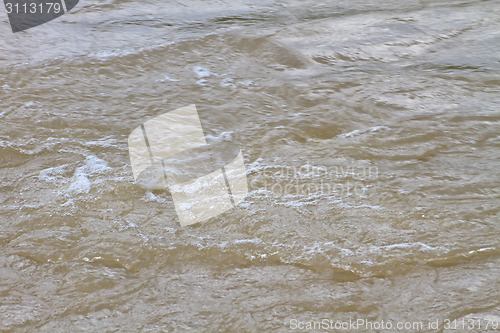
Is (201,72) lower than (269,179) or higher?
higher

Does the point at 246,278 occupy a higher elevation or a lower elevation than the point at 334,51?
lower

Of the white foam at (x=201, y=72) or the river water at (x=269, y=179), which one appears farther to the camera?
the white foam at (x=201, y=72)

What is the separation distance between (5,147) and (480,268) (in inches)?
80.6

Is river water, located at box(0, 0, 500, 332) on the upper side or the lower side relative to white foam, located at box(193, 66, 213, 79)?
lower

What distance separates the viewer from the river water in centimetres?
161

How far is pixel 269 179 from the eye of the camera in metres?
2.17

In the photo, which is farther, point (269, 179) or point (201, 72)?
point (201, 72)

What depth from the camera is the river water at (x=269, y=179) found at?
5.28 ft

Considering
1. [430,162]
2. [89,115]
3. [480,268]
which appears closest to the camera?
[480,268]

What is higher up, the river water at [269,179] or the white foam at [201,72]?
the white foam at [201,72]

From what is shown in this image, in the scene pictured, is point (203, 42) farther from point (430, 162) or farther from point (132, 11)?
point (430, 162)

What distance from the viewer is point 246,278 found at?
1708mm

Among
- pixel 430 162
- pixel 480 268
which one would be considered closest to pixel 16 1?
pixel 430 162

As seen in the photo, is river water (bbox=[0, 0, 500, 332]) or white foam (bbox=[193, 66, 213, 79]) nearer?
river water (bbox=[0, 0, 500, 332])
